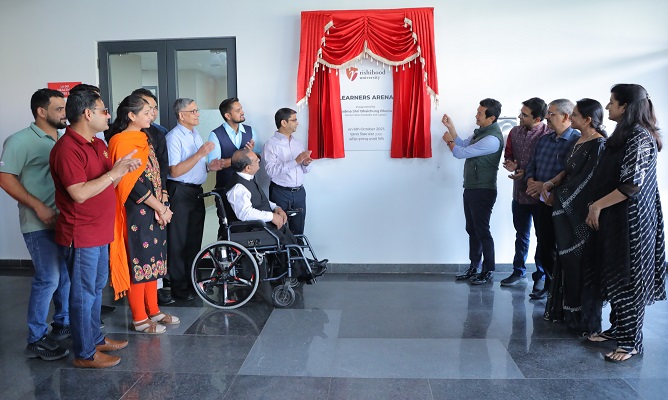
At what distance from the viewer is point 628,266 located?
283cm

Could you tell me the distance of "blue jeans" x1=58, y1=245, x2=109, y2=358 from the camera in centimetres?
264

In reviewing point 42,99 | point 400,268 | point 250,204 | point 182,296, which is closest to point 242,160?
point 250,204

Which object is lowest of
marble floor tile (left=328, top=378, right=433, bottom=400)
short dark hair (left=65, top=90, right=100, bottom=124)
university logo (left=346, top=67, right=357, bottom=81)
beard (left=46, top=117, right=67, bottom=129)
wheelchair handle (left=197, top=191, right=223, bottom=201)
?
marble floor tile (left=328, top=378, right=433, bottom=400)

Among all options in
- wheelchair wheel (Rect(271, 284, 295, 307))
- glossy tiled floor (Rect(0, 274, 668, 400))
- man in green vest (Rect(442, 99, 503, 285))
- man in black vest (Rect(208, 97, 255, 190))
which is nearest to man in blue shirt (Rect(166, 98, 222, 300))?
man in black vest (Rect(208, 97, 255, 190))

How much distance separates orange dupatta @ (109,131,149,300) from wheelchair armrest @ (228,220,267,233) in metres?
0.85

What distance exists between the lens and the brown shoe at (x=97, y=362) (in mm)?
2792

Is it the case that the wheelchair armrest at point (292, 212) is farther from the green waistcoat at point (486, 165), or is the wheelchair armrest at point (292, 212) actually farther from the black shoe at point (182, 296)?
the green waistcoat at point (486, 165)

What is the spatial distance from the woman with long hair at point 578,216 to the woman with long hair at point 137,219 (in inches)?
101

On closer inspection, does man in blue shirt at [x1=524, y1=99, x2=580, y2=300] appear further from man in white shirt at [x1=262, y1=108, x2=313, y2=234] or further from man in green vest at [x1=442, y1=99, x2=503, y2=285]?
man in white shirt at [x1=262, y1=108, x2=313, y2=234]

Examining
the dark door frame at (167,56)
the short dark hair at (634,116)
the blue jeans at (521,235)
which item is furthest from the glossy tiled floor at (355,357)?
the dark door frame at (167,56)

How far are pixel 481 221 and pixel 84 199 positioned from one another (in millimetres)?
3107

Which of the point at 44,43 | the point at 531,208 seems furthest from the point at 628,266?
the point at 44,43

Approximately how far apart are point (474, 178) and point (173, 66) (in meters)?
2.93

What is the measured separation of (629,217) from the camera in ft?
9.30
